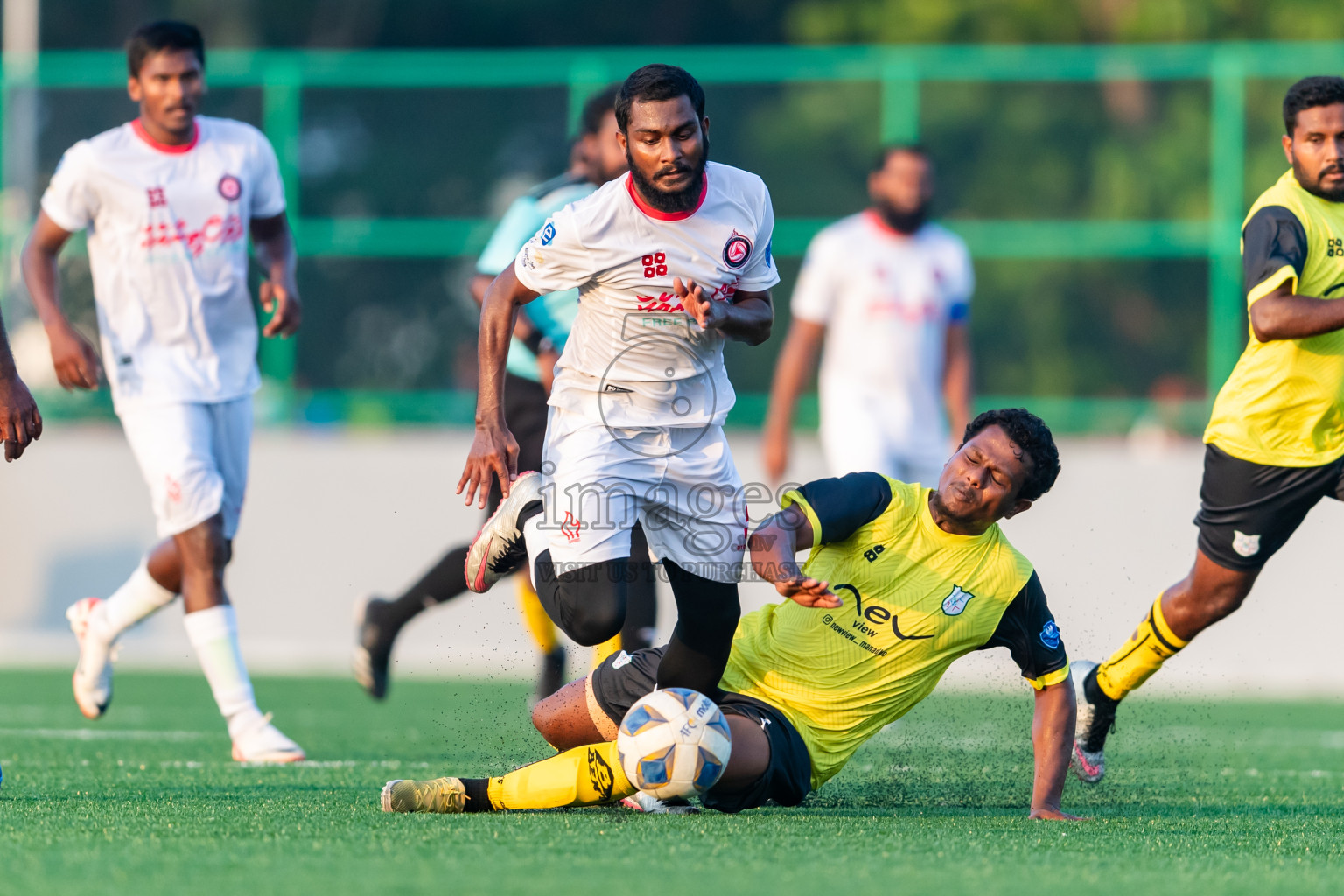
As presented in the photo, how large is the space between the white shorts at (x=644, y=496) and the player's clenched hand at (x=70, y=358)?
235 centimetres

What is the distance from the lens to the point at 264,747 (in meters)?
6.46

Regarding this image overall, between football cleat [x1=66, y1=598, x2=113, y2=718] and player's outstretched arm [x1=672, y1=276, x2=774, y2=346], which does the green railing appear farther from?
player's outstretched arm [x1=672, y1=276, x2=774, y2=346]

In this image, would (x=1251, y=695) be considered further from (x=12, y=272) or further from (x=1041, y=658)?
(x=12, y=272)

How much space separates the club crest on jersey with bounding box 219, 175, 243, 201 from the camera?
708cm

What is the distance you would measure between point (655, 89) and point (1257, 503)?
277 cm

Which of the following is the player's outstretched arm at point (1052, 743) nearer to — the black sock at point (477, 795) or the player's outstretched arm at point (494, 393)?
the black sock at point (477, 795)

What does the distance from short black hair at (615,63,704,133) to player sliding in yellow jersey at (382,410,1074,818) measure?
1.19 meters

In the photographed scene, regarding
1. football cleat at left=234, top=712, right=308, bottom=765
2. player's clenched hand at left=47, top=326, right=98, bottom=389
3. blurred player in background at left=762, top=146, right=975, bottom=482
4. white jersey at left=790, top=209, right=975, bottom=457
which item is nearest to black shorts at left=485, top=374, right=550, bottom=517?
football cleat at left=234, top=712, right=308, bottom=765

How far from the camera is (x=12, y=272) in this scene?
42.0 ft

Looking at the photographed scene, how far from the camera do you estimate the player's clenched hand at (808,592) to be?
4.57 meters

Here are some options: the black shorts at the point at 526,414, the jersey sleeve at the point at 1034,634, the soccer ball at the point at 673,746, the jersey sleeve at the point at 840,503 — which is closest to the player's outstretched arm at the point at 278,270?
the black shorts at the point at 526,414

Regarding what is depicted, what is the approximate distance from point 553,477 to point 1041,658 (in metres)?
1.58

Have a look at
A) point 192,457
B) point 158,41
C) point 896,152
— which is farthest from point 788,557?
point 896,152

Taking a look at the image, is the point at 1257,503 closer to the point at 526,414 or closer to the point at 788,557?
the point at 788,557
